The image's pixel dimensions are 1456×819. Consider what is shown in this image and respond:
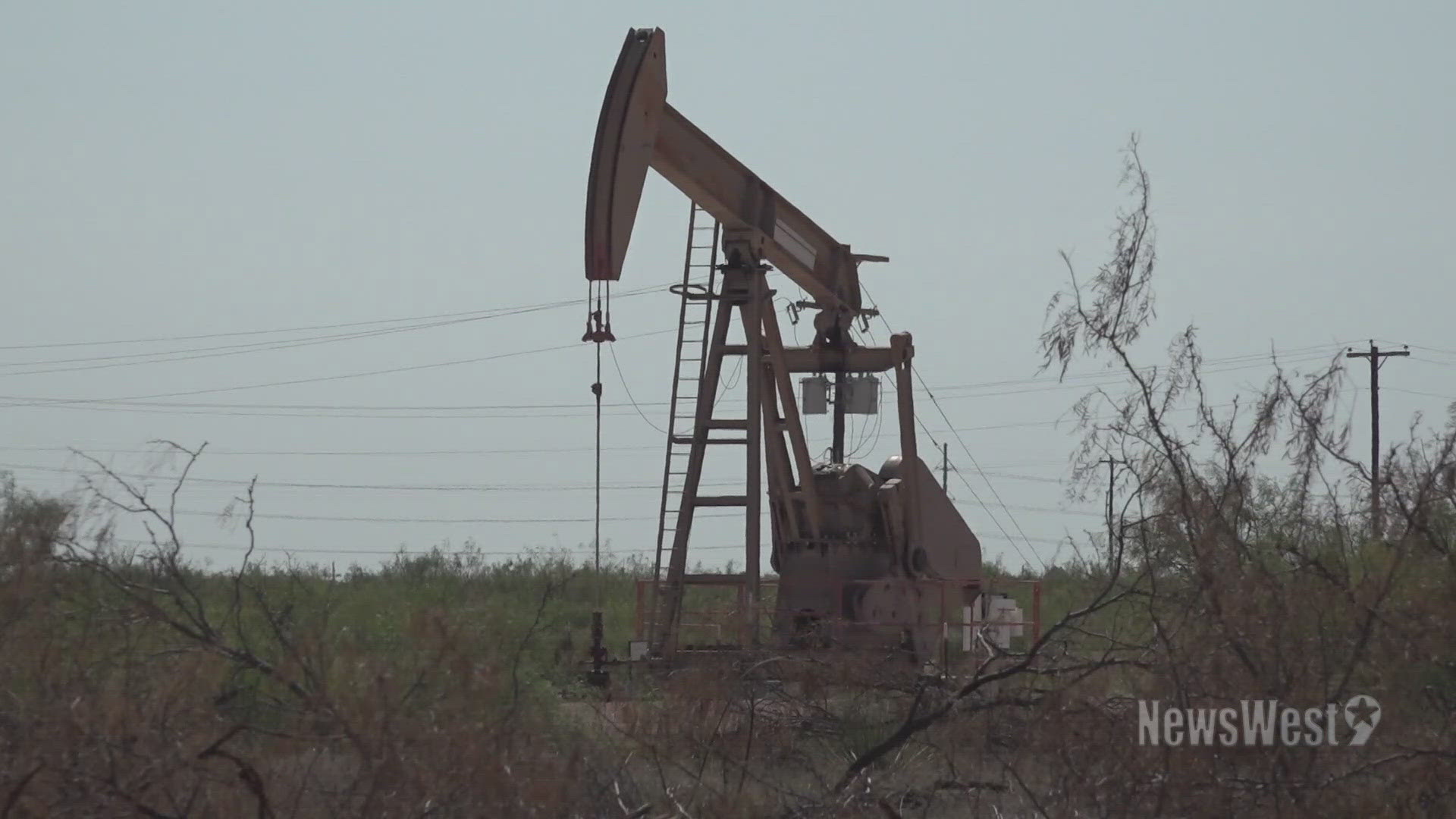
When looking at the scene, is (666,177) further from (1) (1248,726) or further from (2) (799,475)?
(1) (1248,726)

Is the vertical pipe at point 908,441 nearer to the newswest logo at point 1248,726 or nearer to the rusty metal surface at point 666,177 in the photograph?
the rusty metal surface at point 666,177

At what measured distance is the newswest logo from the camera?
6262 millimetres

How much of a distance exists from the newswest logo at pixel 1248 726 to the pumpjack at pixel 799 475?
8.53 metres

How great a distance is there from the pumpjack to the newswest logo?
8526 mm

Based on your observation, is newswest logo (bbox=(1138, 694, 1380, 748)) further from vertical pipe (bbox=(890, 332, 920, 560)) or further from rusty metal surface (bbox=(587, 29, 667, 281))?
vertical pipe (bbox=(890, 332, 920, 560))

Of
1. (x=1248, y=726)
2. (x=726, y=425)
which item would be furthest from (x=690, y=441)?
(x=1248, y=726)

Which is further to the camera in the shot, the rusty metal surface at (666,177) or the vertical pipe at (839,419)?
the vertical pipe at (839,419)

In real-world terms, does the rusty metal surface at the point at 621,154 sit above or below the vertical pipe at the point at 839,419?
above

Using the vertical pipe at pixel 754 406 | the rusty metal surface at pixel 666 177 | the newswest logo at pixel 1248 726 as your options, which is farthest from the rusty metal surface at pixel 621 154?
the newswest logo at pixel 1248 726

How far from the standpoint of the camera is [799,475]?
16.7 m

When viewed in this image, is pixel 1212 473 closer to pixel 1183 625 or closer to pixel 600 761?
pixel 1183 625

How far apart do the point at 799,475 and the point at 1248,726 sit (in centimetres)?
1045

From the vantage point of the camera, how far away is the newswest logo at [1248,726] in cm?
626

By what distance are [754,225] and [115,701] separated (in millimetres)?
10996
